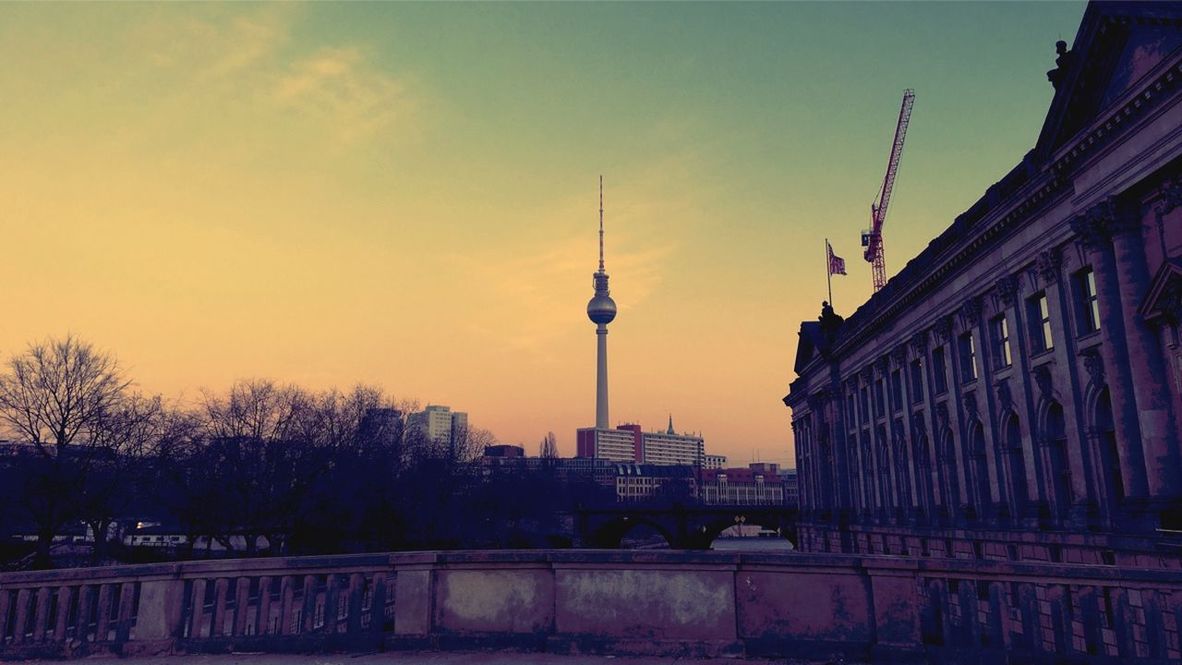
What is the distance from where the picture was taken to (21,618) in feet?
37.9

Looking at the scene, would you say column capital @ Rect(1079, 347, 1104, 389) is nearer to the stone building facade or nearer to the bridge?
the stone building facade

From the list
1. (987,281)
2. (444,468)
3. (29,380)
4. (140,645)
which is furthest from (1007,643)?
(444,468)

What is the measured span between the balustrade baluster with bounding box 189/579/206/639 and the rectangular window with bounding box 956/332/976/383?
37689mm

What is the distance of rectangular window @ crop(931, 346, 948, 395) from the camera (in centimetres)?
4378

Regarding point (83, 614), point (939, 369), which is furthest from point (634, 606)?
point (939, 369)

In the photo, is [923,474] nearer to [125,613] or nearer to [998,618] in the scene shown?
[998,618]

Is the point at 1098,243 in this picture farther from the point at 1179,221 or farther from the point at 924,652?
the point at 924,652

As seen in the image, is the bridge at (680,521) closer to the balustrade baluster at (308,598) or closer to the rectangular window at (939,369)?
the rectangular window at (939,369)

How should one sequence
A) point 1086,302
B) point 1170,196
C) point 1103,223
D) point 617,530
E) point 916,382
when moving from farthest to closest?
1. point 617,530
2. point 916,382
3. point 1086,302
4. point 1103,223
5. point 1170,196

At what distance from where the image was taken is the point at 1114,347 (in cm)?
2595

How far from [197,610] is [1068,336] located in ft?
98.3

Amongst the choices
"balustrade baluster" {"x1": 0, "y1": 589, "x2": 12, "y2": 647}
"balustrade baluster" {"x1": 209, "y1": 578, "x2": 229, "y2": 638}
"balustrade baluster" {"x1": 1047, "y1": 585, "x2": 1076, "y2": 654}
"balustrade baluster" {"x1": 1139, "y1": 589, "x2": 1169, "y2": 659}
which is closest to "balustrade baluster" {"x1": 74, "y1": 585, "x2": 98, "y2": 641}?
"balustrade baluster" {"x1": 0, "y1": 589, "x2": 12, "y2": 647}

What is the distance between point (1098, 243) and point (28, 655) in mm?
30363

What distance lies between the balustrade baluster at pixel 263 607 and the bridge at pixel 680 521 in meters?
110
